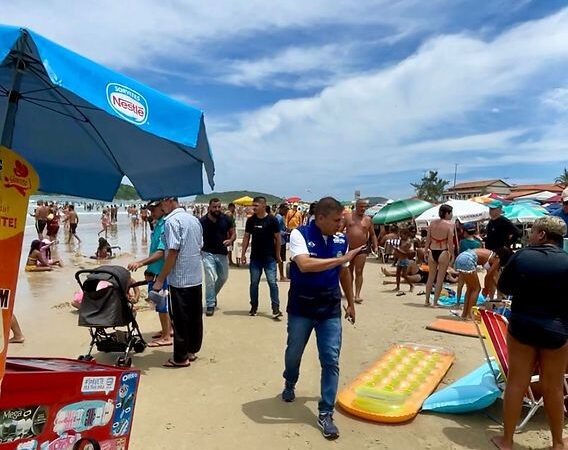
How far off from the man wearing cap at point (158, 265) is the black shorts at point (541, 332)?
3.64 meters

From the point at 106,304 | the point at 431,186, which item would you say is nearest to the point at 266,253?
the point at 106,304

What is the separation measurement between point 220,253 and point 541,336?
4.95m

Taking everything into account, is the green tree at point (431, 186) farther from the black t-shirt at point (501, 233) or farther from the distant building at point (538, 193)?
the black t-shirt at point (501, 233)

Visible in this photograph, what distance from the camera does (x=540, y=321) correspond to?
126 inches

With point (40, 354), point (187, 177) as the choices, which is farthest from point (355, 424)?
point (40, 354)

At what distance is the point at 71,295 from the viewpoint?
9.18m

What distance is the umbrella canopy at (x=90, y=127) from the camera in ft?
6.49

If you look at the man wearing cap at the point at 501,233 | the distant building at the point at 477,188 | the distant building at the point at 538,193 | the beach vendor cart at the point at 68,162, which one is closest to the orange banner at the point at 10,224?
the beach vendor cart at the point at 68,162

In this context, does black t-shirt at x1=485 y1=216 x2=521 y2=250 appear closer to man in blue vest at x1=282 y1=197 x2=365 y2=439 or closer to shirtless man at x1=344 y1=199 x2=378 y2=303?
shirtless man at x1=344 y1=199 x2=378 y2=303

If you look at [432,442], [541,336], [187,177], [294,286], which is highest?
[187,177]

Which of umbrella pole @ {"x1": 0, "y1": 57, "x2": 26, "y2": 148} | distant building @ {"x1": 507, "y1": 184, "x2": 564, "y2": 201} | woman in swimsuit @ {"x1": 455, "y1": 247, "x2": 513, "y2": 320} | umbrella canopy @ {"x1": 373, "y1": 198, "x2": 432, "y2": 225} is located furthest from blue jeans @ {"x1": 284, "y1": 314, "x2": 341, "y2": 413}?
distant building @ {"x1": 507, "y1": 184, "x2": 564, "y2": 201}

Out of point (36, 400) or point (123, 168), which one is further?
point (123, 168)

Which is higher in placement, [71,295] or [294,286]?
[294,286]

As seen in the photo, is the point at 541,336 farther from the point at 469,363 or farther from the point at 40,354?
the point at 40,354
